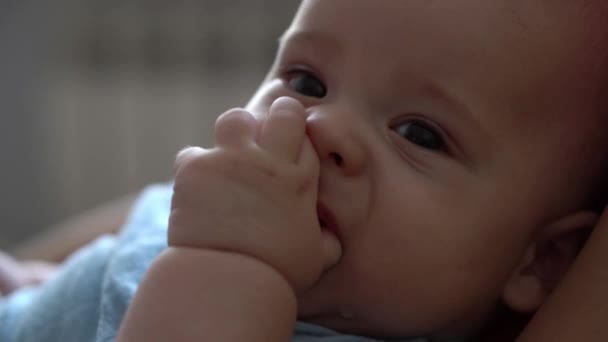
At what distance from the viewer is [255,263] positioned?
0.62 metres

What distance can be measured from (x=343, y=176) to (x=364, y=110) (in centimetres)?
7

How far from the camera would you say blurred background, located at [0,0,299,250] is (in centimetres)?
240

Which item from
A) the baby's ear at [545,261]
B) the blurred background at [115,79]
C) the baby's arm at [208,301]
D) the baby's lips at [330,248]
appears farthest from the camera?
the blurred background at [115,79]

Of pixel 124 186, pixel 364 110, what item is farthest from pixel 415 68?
pixel 124 186

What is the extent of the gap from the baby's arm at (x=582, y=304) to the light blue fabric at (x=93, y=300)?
0.15 m

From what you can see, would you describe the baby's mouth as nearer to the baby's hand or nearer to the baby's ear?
the baby's hand

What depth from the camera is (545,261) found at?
0.83 m

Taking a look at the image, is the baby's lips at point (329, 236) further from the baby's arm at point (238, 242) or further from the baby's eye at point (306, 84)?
the baby's eye at point (306, 84)

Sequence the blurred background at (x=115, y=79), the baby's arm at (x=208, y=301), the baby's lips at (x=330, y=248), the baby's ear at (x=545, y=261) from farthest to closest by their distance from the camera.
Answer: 1. the blurred background at (x=115, y=79)
2. the baby's ear at (x=545, y=261)
3. the baby's lips at (x=330, y=248)
4. the baby's arm at (x=208, y=301)

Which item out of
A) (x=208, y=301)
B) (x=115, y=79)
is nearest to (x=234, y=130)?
(x=208, y=301)

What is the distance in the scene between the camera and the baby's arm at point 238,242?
60 cm

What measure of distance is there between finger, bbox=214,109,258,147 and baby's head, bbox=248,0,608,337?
0.07m

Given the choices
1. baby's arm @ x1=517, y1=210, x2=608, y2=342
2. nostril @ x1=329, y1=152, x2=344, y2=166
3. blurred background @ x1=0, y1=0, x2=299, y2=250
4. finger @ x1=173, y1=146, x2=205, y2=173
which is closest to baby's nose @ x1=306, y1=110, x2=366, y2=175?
nostril @ x1=329, y1=152, x2=344, y2=166

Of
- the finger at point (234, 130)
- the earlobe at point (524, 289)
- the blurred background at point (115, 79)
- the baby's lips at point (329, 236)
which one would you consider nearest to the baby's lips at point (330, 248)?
the baby's lips at point (329, 236)
